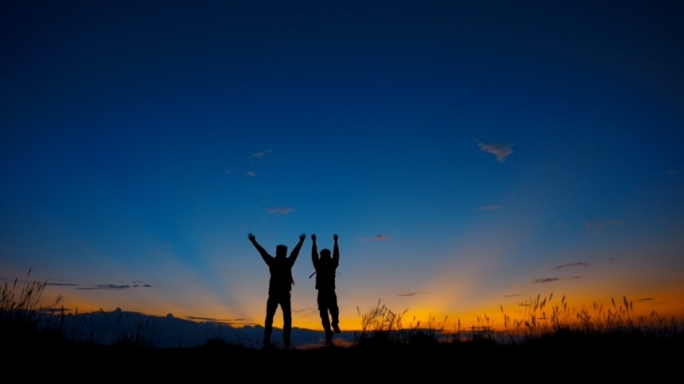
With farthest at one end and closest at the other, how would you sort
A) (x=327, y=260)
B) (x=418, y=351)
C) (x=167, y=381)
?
1. (x=327, y=260)
2. (x=418, y=351)
3. (x=167, y=381)

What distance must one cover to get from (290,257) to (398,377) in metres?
5.27

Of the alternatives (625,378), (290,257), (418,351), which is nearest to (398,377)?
(418,351)

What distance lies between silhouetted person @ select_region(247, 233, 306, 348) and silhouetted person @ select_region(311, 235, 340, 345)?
0.95 meters

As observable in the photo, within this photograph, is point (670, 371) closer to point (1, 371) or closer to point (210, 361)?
point (210, 361)

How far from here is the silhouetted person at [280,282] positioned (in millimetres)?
9594

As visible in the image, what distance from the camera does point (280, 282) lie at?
9695 mm

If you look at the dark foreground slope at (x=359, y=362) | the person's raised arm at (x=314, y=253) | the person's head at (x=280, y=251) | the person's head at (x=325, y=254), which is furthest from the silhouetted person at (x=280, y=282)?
the dark foreground slope at (x=359, y=362)

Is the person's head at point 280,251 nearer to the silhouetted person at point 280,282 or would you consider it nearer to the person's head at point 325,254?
the silhouetted person at point 280,282

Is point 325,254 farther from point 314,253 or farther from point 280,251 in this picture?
point 280,251

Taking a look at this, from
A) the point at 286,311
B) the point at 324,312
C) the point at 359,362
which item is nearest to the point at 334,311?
the point at 324,312

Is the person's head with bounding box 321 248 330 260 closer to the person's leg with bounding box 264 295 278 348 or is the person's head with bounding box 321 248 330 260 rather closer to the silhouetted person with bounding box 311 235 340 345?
the silhouetted person with bounding box 311 235 340 345

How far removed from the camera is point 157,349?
7129 millimetres

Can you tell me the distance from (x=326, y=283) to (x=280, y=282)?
4.68 ft

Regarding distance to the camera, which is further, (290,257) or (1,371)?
(290,257)
